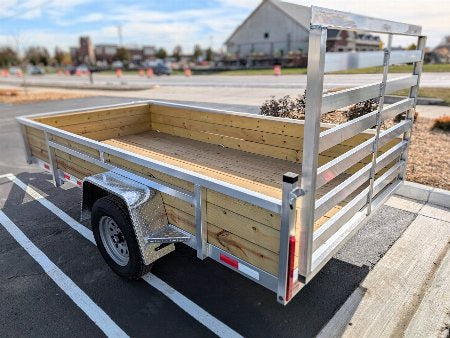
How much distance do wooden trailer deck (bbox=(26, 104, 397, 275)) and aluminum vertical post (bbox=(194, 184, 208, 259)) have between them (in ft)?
0.15

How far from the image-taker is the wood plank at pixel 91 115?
16.8 feet

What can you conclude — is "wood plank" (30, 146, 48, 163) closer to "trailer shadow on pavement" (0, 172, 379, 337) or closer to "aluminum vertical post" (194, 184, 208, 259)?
"trailer shadow on pavement" (0, 172, 379, 337)

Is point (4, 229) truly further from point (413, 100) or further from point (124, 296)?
point (413, 100)

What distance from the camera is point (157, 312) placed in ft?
10.2

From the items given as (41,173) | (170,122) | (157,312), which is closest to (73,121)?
(170,122)

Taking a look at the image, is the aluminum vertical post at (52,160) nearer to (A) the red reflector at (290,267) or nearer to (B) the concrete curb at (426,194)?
(A) the red reflector at (290,267)

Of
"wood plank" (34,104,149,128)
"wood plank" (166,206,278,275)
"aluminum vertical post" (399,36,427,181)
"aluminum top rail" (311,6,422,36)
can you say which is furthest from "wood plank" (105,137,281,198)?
"aluminum top rail" (311,6,422,36)

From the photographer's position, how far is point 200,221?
2613mm

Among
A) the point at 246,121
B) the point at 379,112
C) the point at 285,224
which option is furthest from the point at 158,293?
the point at 379,112

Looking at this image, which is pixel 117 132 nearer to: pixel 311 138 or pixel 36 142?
pixel 36 142

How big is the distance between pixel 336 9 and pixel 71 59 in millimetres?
112422

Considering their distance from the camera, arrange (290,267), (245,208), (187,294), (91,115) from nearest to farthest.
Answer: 1. (290,267)
2. (245,208)
3. (187,294)
4. (91,115)

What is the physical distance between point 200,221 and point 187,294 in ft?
3.66

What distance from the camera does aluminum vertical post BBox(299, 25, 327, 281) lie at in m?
1.90
